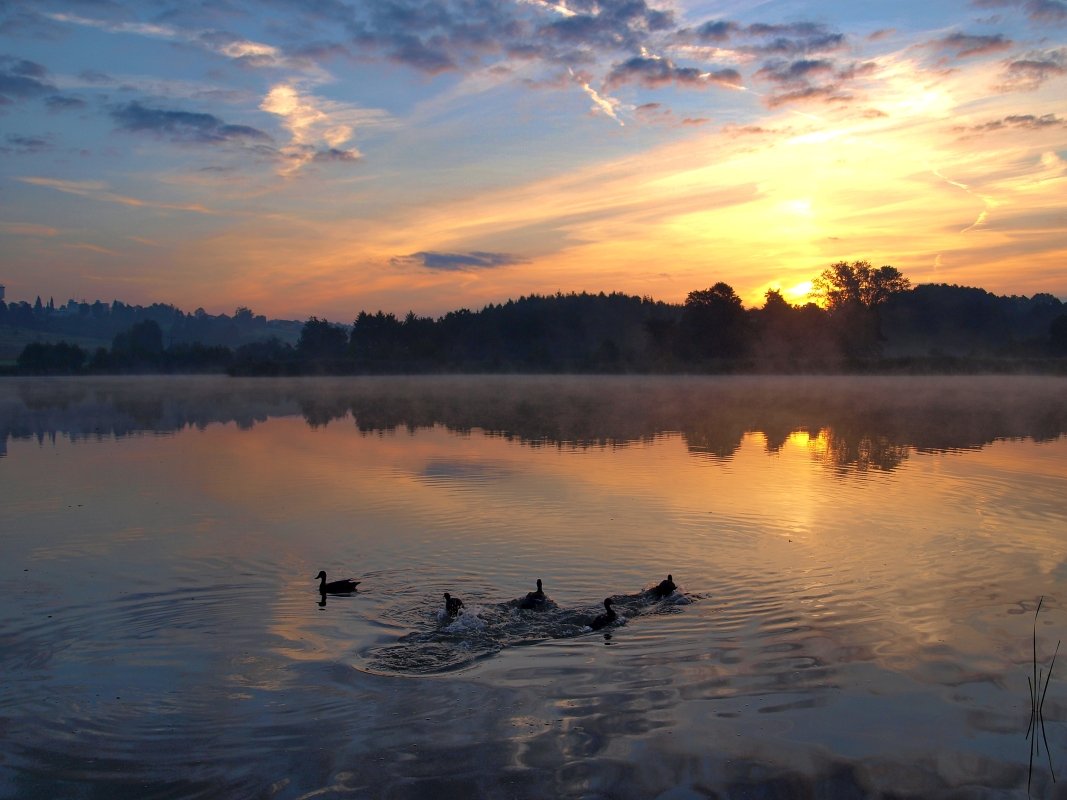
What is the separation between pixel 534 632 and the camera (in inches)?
434

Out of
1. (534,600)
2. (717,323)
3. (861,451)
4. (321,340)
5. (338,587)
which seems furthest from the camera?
(321,340)

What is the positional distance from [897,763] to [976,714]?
1485 mm

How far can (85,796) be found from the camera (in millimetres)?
7066

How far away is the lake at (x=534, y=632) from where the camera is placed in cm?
746

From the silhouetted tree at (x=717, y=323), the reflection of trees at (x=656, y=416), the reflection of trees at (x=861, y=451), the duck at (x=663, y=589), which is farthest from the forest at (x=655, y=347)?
the duck at (x=663, y=589)

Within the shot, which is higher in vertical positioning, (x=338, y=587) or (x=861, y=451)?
(x=861, y=451)

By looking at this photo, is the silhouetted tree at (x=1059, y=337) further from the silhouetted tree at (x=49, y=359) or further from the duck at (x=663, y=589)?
the silhouetted tree at (x=49, y=359)

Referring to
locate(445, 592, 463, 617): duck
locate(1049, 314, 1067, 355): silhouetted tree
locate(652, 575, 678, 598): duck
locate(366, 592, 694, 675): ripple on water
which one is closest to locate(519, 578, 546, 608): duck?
locate(366, 592, 694, 675): ripple on water

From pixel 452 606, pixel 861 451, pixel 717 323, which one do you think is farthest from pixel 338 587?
pixel 717 323

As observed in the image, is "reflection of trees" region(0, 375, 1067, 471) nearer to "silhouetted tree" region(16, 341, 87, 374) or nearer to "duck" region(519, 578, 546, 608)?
"duck" region(519, 578, 546, 608)

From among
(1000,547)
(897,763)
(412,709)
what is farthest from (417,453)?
(897,763)

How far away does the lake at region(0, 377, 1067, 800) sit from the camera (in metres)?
7.46

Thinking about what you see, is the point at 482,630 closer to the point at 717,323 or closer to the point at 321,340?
the point at 717,323

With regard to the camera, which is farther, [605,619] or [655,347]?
[655,347]
